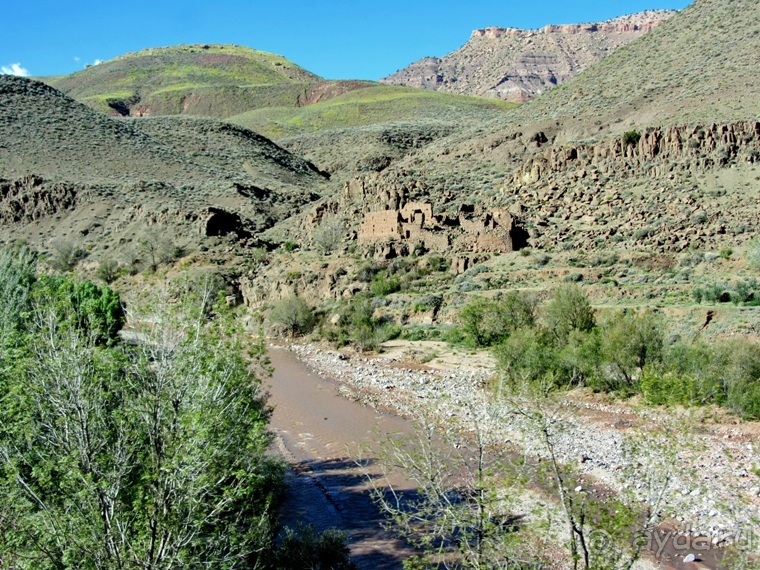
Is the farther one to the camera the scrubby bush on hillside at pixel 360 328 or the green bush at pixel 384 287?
the green bush at pixel 384 287

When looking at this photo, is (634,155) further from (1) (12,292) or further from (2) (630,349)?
(1) (12,292)

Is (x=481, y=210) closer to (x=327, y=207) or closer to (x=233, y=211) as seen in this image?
(x=327, y=207)

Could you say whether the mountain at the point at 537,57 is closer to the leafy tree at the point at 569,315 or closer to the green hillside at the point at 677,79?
the green hillside at the point at 677,79

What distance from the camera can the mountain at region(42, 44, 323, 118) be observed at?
135 metres

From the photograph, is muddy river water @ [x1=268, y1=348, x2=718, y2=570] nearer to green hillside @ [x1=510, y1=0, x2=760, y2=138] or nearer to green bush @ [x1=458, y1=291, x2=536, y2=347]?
green bush @ [x1=458, y1=291, x2=536, y2=347]

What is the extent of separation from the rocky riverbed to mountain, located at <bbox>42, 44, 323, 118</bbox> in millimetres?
118612

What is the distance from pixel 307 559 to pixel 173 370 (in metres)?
4.77

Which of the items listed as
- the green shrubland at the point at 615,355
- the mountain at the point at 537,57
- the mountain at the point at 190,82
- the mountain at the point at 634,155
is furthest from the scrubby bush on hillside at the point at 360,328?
the mountain at the point at 537,57

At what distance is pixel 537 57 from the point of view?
573 feet

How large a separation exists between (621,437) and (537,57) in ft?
580

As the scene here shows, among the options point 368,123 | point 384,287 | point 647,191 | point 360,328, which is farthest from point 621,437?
point 368,123

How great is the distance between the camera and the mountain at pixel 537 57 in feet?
550

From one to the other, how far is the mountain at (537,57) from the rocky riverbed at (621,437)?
145 m

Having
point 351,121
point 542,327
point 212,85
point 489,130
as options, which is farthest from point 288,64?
point 542,327
